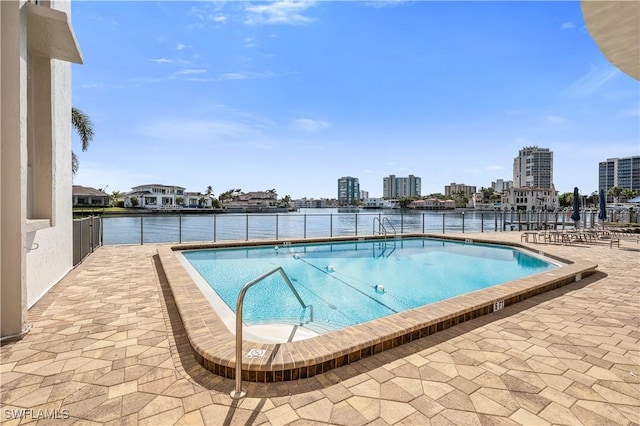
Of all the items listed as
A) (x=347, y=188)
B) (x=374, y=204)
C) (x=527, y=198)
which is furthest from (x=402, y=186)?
(x=527, y=198)

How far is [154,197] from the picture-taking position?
198 ft

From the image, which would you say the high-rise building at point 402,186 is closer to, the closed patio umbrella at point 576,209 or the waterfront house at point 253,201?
the waterfront house at point 253,201

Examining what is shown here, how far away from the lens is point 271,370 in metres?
2.12

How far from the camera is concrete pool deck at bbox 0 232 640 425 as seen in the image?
177 centimetres

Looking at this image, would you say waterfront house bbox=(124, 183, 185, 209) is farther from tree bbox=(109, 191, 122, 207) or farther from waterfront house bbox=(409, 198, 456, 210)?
waterfront house bbox=(409, 198, 456, 210)

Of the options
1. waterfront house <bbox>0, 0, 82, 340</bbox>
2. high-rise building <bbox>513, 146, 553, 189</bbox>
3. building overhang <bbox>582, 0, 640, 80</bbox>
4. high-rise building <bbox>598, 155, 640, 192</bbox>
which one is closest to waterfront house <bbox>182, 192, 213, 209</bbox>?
waterfront house <bbox>0, 0, 82, 340</bbox>

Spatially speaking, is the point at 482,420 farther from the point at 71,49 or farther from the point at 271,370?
the point at 71,49

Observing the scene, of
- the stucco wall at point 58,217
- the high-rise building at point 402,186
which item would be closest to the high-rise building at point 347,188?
the high-rise building at point 402,186

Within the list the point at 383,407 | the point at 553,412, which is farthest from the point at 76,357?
the point at 553,412

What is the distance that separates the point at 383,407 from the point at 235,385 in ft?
3.27

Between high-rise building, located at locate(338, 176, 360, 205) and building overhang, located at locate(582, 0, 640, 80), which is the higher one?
high-rise building, located at locate(338, 176, 360, 205)

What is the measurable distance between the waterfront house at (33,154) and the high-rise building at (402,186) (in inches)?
5950

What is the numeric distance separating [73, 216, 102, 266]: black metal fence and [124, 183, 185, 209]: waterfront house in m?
57.4

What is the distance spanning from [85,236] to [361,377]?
7.42 meters
